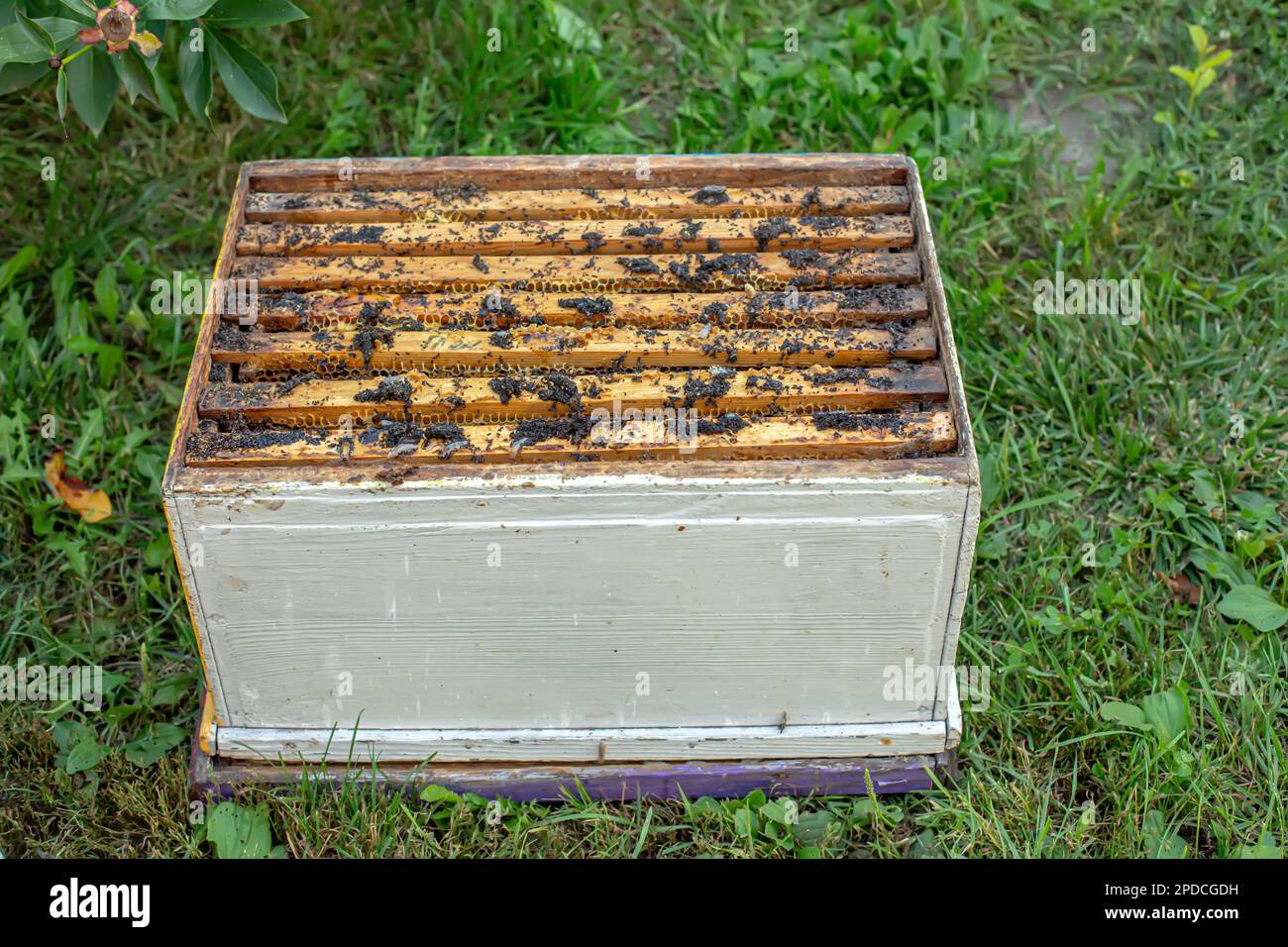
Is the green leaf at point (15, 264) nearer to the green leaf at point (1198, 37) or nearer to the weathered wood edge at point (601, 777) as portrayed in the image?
the weathered wood edge at point (601, 777)

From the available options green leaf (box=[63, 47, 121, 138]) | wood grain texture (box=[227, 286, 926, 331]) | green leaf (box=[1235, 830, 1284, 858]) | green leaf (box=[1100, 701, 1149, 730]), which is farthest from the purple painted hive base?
green leaf (box=[63, 47, 121, 138])

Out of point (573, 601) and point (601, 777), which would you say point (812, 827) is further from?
point (573, 601)

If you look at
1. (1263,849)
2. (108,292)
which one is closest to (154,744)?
(108,292)

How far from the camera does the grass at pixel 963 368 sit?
9.46ft

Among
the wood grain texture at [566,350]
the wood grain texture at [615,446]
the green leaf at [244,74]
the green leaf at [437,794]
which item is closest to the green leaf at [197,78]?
the green leaf at [244,74]

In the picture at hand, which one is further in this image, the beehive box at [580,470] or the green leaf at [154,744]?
the green leaf at [154,744]

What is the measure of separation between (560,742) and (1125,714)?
131 cm

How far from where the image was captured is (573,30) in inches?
169

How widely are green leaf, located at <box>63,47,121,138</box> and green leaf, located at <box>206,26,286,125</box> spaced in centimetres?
22

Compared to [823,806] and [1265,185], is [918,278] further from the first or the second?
[1265,185]

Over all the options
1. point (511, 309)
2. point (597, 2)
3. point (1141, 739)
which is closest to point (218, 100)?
point (597, 2)

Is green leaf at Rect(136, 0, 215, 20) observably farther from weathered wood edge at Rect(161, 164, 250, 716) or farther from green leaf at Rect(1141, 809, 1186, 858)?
green leaf at Rect(1141, 809, 1186, 858)

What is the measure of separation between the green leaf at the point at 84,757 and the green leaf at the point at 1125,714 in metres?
2.34
